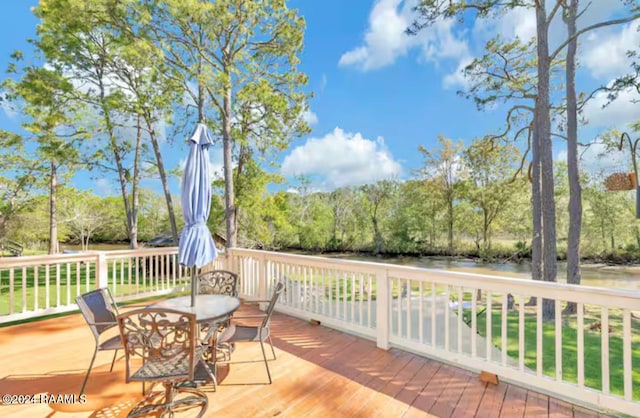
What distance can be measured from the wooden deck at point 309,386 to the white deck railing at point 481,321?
7.0 inches

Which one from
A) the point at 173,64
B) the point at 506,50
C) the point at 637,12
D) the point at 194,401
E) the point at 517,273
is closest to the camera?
the point at 194,401

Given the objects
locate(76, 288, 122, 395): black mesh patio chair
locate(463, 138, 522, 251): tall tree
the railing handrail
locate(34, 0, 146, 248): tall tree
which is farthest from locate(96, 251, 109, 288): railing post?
locate(463, 138, 522, 251): tall tree

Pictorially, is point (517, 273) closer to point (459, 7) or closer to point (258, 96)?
point (459, 7)

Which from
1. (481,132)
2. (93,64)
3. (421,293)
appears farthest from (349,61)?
(421,293)

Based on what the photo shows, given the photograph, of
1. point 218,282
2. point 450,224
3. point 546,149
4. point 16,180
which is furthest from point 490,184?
point 16,180

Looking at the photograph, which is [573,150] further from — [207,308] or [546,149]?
[207,308]

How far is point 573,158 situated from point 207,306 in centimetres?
805

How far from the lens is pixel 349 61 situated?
1329 cm

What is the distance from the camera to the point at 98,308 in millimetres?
2748

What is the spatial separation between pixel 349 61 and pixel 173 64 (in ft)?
26.6

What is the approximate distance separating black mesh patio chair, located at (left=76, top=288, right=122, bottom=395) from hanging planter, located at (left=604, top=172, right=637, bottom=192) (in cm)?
531

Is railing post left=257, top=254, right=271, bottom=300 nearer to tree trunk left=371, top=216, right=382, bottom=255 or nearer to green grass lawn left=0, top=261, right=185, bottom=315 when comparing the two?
green grass lawn left=0, top=261, right=185, bottom=315

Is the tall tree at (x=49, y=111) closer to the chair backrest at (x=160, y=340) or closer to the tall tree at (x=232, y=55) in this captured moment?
the tall tree at (x=232, y=55)

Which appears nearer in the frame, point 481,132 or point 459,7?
point 459,7
